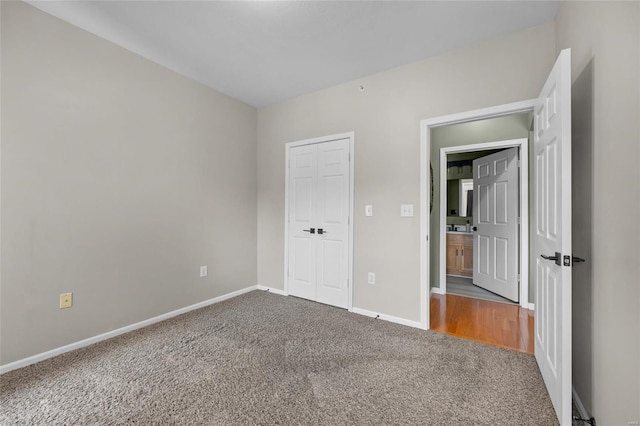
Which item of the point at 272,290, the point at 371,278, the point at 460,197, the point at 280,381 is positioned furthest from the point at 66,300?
the point at 460,197

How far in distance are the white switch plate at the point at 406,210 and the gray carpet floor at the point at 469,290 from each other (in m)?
1.90

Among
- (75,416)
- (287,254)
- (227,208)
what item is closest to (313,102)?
(227,208)

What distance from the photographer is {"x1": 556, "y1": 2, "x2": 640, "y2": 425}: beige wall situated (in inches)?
43.1

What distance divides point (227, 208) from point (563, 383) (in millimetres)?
3375

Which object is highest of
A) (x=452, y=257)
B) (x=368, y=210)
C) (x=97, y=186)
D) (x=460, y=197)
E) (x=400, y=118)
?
(x=400, y=118)

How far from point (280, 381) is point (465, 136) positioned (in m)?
3.61

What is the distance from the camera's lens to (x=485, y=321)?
2.87 m

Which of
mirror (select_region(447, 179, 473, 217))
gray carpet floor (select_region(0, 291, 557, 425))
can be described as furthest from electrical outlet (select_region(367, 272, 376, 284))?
mirror (select_region(447, 179, 473, 217))

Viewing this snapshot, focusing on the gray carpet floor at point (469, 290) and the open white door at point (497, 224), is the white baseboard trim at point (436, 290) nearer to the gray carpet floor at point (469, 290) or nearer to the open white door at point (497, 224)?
the gray carpet floor at point (469, 290)

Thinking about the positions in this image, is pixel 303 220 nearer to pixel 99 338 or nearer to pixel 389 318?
pixel 389 318

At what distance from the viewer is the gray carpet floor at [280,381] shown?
1523mm

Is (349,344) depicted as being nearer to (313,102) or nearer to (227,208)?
(227,208)

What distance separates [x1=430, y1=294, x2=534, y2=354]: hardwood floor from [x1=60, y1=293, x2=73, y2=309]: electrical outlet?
3.19 meters

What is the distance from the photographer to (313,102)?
11.3 feet
